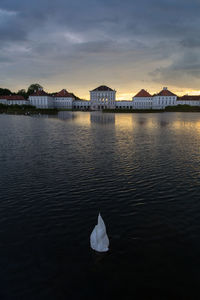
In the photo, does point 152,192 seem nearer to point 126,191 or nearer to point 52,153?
point 126,191

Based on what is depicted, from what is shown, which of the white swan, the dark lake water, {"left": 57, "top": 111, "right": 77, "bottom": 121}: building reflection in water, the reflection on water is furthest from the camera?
{"left": 57, "top": 111, "right": 77, "bottom": 121}: building reflection in water

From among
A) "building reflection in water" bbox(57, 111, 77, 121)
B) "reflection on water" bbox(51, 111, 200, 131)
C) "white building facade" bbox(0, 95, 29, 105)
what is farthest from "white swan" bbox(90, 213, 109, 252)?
"white building facade" bbox(0, 95, 29, 105)

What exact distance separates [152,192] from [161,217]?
120 inches

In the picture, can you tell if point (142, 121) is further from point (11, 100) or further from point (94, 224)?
point (11, 100)

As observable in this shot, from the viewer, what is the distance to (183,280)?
717cm

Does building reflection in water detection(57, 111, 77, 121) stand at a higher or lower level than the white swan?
higher

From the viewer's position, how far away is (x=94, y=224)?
33.9ft

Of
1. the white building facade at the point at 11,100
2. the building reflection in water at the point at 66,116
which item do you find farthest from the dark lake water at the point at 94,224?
the white building facade at the point at 11,100

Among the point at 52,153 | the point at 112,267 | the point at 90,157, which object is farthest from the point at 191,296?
the point at 52,153

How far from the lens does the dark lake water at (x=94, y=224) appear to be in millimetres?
6957

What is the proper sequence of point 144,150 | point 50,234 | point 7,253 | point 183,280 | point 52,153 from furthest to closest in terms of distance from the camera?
point 144,150 < point 52,153 < point 50,234 < point 7,253 < point 183,280

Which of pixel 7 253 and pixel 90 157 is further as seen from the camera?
pixel 90 157

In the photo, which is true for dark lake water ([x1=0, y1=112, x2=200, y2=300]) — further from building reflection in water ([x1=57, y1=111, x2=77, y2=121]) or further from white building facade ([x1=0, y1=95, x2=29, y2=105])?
white building facade ([x1=0, y1=95, x2=29, y2=105])

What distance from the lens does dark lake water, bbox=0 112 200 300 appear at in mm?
6957
